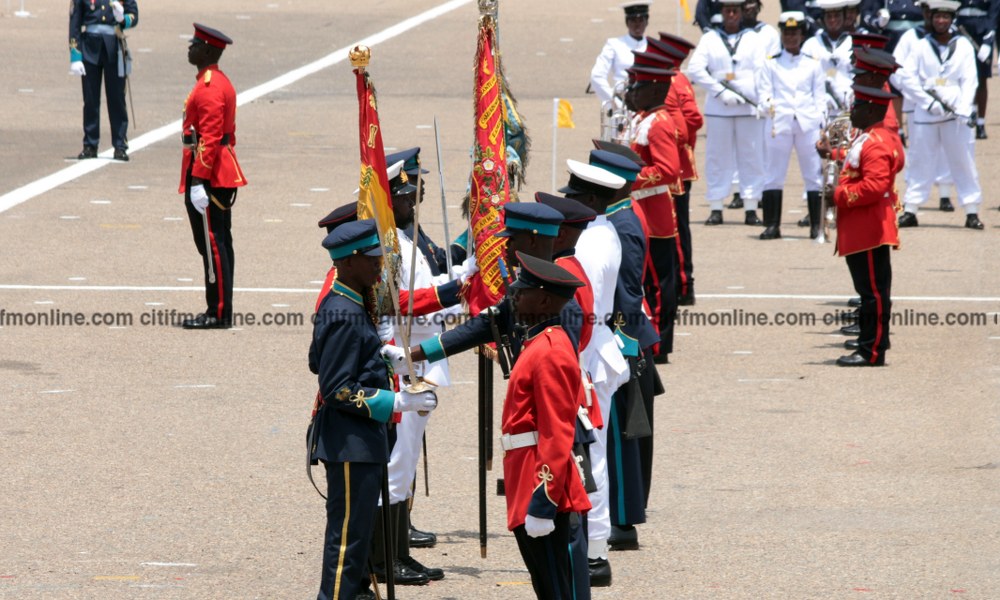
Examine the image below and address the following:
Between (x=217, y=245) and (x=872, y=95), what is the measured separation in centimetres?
487

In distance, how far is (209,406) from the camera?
998 centimetres

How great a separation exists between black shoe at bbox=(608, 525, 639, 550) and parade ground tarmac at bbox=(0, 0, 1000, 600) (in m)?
0.06

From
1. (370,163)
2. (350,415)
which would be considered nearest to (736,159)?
(370,163)

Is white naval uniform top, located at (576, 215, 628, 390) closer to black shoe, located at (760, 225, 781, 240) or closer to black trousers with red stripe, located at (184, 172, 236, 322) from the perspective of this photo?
black trousers with red stripe, located at (184, 172, 236, 322)

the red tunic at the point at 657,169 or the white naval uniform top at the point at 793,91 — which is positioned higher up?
the white naval uniform top at the point at 793,91

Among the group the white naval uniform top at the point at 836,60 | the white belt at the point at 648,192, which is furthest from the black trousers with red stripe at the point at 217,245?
the white naval uniform top at the point at 836,60

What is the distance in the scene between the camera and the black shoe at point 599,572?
7145 millimetres

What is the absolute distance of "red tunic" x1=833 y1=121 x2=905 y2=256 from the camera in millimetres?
11289

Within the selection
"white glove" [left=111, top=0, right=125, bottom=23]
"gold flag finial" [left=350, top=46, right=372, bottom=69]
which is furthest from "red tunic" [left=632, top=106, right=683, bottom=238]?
"white glove" [left=111, top=0, right=125, bottom=23]

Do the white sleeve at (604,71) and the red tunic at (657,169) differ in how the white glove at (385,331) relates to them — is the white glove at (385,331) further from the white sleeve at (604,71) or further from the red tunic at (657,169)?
the white sleeve at (604,71)

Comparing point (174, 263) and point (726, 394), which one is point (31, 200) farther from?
point (726, 394)

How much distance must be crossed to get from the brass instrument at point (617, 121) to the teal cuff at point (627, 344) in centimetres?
407

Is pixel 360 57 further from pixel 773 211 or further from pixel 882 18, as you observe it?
pixel 882 18

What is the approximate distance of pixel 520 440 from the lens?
6.05 metres
